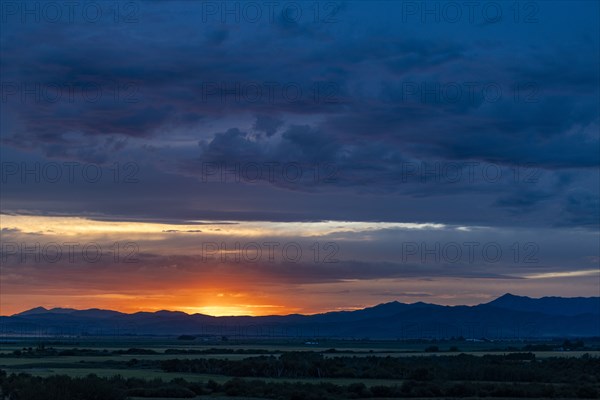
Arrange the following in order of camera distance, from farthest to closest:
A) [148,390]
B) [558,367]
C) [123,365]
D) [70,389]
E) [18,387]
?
[123,365], [558,367], [148,390], [18,387], [70,389]

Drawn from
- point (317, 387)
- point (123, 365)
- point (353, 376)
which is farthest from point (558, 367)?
point (123, 365)

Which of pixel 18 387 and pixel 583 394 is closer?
pixel 18 387

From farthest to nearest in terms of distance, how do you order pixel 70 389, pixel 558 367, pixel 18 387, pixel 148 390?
pixel 558 367
pixel 148 390
pixel 18 387
pixel 70 389

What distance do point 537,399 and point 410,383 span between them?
31.6 feet

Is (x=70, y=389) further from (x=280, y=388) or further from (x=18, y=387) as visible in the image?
(x=280, y=388)

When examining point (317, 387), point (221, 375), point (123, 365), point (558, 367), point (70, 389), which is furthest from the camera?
point (123, 365)

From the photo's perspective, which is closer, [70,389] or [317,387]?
[70,389]

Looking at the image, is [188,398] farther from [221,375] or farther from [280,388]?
[221,375]

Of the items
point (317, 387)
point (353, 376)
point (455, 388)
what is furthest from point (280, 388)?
point (353, 376)

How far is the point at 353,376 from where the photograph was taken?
270 feet

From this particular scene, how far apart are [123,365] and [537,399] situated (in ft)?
188

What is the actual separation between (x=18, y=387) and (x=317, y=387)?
2037cm

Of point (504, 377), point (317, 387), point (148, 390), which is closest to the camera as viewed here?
point (148, 390)

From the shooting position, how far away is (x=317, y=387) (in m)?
61.7
